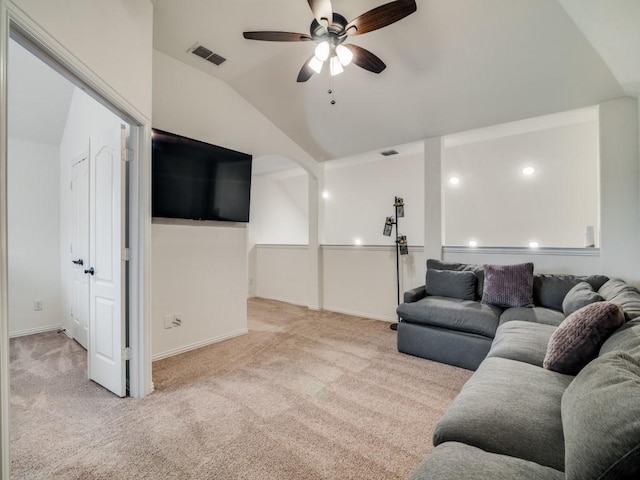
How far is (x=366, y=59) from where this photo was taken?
236 cm

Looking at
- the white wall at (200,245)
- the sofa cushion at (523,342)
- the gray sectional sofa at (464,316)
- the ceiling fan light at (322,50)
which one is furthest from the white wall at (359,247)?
the ceiling fan light at (322,50)

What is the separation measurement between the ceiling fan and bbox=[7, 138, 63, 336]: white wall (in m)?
3.48

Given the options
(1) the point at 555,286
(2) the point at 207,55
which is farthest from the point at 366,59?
(1) the point at 555,286

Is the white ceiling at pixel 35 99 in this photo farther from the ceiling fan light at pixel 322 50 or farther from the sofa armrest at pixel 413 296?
the sofa armrest at pixel 413 296

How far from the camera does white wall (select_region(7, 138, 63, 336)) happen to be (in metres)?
3.61

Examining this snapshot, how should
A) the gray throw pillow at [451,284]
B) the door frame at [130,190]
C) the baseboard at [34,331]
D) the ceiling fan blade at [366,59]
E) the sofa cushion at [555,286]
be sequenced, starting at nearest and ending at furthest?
1. the door frame at [130,190]
2. the ceiling fan blade at [366,59]
3. the sofa cushion at [555,286]
4. the gray throw pillow at [451,284]
5. the baseboard at [34,331]

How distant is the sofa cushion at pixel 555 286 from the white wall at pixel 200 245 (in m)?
3.16

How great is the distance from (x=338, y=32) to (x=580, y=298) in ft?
8.60

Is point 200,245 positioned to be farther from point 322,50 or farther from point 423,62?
point 423,62

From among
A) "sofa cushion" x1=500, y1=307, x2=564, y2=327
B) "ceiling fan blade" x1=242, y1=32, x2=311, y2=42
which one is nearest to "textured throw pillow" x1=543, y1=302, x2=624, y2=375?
"sofa cushion" x1=500, y1=307, x2=564, y2=327

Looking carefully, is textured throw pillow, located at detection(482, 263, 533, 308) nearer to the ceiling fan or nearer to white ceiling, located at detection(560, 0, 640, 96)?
white ceiling, located at detection(560, 0, 640, 96)

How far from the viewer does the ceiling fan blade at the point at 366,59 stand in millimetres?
2260

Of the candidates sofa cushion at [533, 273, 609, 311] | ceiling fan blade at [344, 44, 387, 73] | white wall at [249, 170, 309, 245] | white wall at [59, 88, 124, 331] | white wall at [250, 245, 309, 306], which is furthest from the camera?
white wall at [249, 170, 309, 245]

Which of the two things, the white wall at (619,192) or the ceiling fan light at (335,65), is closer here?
the ceiling fan light at (335,65)
